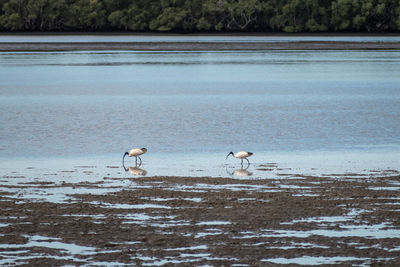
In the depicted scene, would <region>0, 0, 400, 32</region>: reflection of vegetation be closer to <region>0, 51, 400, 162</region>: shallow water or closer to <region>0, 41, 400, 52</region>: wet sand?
<region>0, 41, 400, 52</region>: wet sand

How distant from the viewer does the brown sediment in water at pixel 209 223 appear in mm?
9703

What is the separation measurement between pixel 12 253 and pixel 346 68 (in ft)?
158

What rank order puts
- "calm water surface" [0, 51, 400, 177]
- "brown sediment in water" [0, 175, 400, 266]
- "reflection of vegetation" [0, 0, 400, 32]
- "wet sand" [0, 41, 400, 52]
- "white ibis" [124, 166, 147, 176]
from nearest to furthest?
"brown sediment in water" [0, 175, 400, 266]
"white ibis" [124, 166, 147, 176]
"calm water surface" [0, 51, 400, 177]
"wet sand" [0, 41, 400, 52]
"reflection of vegetation" [0, 0, 400, 32]

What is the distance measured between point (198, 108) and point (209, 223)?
64.8 feet

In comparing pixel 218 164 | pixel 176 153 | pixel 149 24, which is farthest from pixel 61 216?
pixel 149 24

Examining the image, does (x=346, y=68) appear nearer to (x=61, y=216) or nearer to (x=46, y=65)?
(x=46, y=65)

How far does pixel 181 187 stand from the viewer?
1395 centimetres

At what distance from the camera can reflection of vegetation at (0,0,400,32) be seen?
372 ft

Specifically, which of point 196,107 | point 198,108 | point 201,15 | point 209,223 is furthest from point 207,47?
point 209,223

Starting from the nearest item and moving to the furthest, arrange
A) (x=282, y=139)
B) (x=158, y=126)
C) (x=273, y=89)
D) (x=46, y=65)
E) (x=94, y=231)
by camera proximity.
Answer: (x=94, y=231) → (x=282, y=139) → (x=158, y=126) → (x=273, y=89) → (x=46, y=65)

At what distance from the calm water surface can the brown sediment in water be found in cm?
412

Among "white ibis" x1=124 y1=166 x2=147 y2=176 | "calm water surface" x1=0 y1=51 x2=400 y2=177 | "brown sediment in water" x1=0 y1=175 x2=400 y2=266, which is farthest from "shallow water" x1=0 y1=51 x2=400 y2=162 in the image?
"brown sediment in water" x1=0 y1=175 x2=400 y2=266

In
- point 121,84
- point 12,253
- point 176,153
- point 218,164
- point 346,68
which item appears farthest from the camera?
point 346,68

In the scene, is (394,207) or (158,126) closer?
(394,207)
